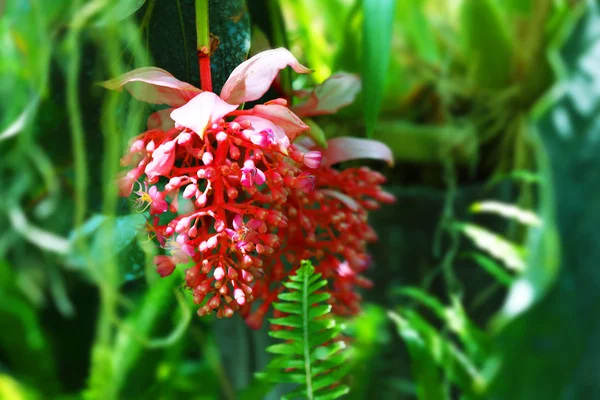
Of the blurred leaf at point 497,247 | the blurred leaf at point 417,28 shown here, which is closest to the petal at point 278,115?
the blurred leaf at point 497,247

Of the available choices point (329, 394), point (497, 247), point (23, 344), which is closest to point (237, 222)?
point (329, 394)

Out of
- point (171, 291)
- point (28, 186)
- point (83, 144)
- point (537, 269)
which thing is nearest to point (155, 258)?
point (171, 291)

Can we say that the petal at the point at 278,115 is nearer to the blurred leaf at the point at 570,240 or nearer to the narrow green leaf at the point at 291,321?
the narrow green leaf at the point at 291,321

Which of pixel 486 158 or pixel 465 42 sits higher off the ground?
pixel 465 42

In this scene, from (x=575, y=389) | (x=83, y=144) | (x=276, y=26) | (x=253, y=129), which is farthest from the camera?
(x=575, y=389)

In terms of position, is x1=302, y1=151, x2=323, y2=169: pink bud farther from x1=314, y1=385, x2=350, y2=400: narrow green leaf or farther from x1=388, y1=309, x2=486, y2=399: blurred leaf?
x1=388, y1=309, x2=486, y2=399: blurred leaf

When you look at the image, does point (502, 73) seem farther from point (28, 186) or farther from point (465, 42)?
point (28, 186)

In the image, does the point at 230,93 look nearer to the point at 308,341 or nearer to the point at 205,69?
the point at 205,69
